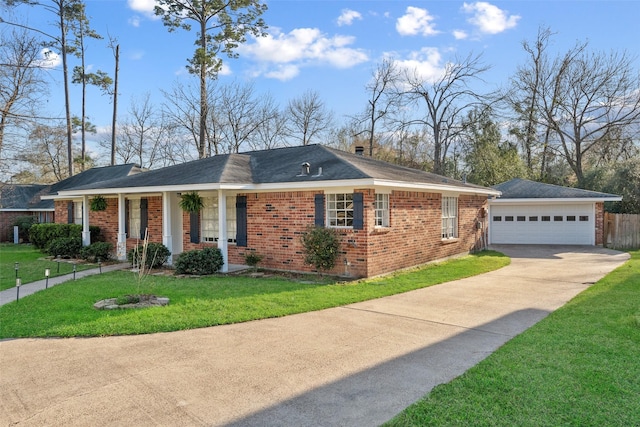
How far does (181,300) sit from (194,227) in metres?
5.76

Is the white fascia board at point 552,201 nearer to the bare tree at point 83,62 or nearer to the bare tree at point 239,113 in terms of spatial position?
the bare tree at point 239,113

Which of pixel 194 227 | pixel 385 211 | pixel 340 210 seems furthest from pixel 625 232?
pixel 194 227

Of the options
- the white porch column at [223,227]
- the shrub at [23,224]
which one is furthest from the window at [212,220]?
the shrub at [23,224]

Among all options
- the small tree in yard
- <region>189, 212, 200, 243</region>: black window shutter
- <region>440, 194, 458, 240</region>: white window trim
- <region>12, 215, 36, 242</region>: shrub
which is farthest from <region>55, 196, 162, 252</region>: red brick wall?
<region>12, 215, 36, 242</region>: shrub

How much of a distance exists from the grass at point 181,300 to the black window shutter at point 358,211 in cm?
139

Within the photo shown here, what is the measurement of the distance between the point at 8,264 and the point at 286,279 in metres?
10.7

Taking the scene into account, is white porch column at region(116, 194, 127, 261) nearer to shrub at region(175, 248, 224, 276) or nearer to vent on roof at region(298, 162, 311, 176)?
shrub at region(175, 248, 224, 276)

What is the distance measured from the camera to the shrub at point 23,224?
2359cm

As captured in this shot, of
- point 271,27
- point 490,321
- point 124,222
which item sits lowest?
point 490,321

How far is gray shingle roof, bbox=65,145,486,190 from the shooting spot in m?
11.0

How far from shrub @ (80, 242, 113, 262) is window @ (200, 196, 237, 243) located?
383cm

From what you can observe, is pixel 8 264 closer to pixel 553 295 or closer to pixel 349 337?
pixel 349 337

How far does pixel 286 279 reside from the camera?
34.3ft

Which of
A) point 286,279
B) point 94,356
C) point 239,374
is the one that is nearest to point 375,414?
point 239,374
